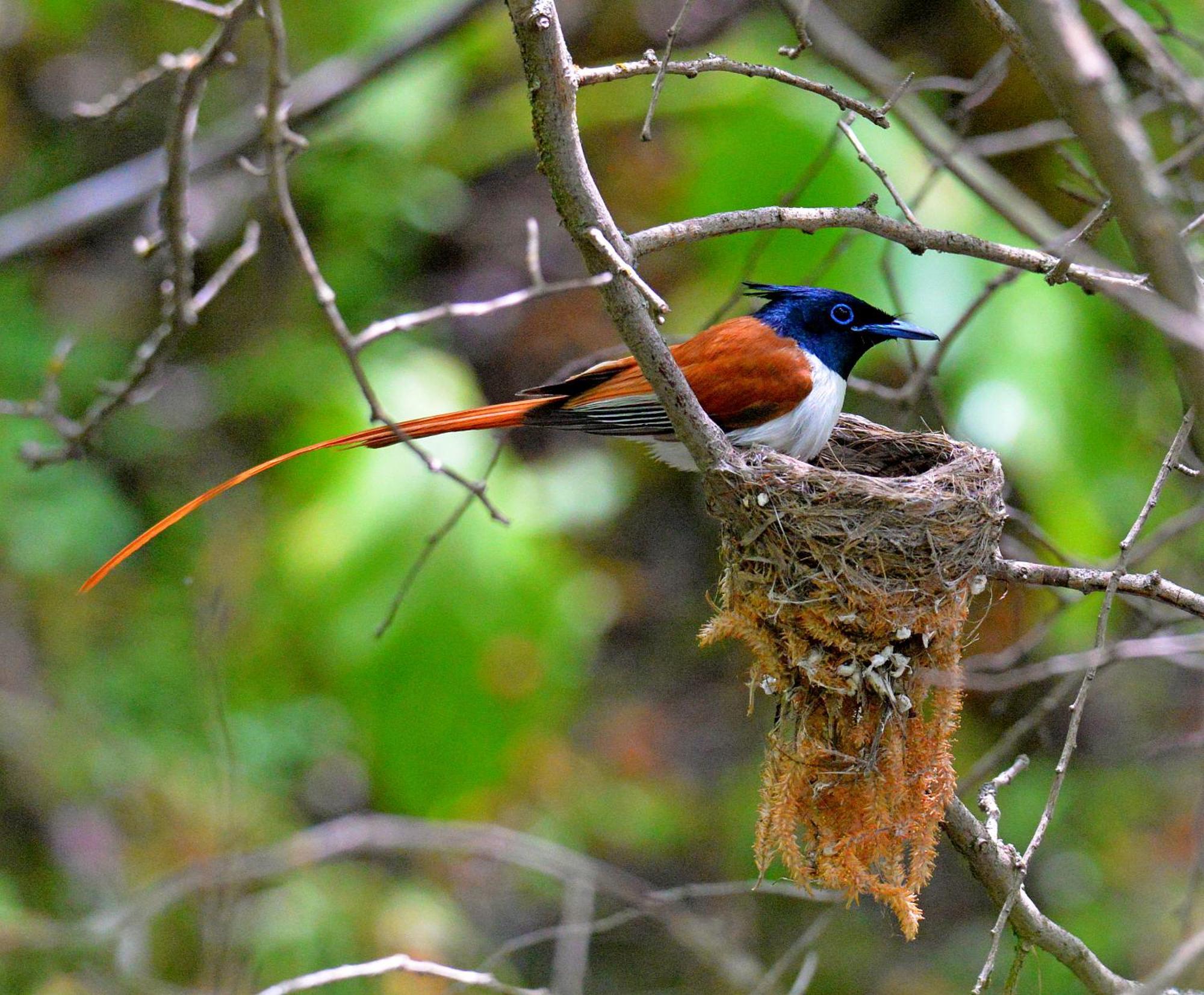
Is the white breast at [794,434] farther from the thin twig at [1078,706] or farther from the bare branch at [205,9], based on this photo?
the bare branch at [205,9]

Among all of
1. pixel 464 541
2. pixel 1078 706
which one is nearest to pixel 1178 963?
pixel 1078 706

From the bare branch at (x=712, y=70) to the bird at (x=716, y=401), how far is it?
125cm

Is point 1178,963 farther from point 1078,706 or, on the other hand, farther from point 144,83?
point 144,83

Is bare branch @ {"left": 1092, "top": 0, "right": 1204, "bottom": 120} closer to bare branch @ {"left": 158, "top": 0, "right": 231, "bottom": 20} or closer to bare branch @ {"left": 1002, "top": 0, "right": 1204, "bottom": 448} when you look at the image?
bare branch @ {"left": 1002, "top": 0, "right": 1204, "bottom": 448}

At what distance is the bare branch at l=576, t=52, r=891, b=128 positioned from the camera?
7.54 feet

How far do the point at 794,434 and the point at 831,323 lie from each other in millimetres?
600

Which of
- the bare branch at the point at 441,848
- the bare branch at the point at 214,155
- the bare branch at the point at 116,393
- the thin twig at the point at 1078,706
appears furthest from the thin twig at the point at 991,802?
the bare branch at the point at 214,155

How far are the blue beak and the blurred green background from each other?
95 millimetres

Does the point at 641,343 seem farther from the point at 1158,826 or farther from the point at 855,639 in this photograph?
the point at 1158,826

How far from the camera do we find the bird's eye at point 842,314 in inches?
164

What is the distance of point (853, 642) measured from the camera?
2.97 metres

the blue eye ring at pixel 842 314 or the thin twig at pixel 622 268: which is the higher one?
the blue eye ring at pixel 842 314

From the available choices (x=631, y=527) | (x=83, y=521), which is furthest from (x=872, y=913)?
Result: (x=83, y=521)

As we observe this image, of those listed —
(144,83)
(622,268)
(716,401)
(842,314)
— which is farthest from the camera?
(842,314)
